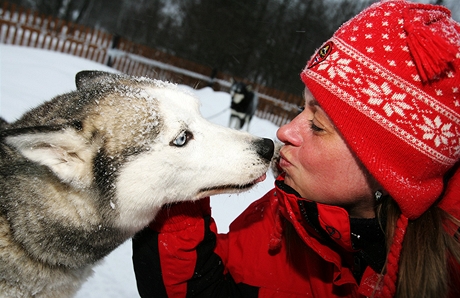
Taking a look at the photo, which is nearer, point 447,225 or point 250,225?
point 447,225

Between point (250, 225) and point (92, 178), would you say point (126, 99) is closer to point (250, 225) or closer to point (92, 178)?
point (92, 178)

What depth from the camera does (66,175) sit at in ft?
4.79

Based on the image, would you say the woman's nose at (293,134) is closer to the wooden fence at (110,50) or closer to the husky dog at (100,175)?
the husky dog at (100,175)

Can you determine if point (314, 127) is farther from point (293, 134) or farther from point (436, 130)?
point (436, 130)

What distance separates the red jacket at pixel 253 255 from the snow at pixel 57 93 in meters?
0.31

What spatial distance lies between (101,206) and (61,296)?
60 centimetres

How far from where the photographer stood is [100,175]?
153 centimetres

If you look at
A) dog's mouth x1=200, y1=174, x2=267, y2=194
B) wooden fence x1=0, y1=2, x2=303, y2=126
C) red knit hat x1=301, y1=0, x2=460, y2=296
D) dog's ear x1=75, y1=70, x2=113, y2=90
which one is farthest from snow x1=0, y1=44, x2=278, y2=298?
wooden fence x1=0, y1=2, x2=303, y2=126

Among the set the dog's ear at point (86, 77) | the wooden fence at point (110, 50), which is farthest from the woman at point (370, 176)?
the wooden fence at point (110, 50)

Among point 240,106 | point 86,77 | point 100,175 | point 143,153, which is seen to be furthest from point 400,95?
point 240,106

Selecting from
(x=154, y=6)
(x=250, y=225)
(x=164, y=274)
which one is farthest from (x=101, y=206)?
(x=154, y=6)

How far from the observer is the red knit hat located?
1.22m

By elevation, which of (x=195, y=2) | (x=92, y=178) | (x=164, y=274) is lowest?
Result: (x=164, y=274)

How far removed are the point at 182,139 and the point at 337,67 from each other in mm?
827
